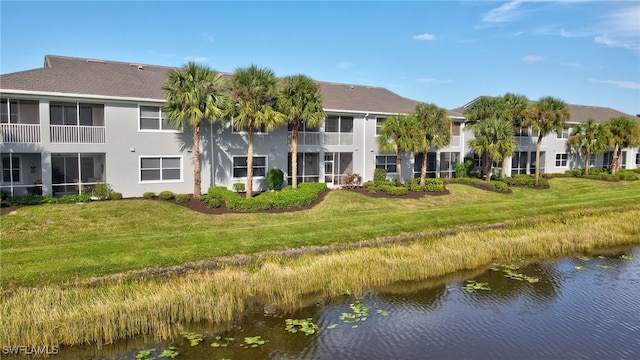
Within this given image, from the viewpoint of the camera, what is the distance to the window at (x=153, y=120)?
76.6 feet

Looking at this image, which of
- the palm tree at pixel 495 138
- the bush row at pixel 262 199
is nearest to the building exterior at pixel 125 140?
the bush row at pixel 262 199

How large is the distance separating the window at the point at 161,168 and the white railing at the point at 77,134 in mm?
2351

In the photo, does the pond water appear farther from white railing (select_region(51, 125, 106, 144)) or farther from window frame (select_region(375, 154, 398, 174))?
window frame (select_region(375, 154, 398, 174))

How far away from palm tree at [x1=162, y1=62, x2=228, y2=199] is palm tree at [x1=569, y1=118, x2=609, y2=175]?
114 feet

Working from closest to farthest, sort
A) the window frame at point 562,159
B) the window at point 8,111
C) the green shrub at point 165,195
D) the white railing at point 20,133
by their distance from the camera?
the white railing at point 20,133 < the window at point 8,111 < the green shrub at point 165,195 < the window frame at point 562,159

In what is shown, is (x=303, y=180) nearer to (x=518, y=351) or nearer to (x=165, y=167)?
(x=165, y=167)

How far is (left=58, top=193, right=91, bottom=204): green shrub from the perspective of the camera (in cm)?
2056

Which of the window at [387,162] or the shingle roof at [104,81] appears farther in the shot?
the window at [387,162]

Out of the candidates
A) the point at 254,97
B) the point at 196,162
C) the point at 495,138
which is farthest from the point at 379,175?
the point at 196,162

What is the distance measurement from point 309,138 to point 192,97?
9.02 metres

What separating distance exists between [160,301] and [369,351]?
517 centimetres

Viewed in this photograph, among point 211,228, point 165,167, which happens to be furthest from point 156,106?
point 211,228

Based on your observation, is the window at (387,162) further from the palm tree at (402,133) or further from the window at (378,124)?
the palm tree at (402,133)

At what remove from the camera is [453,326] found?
407 inches
